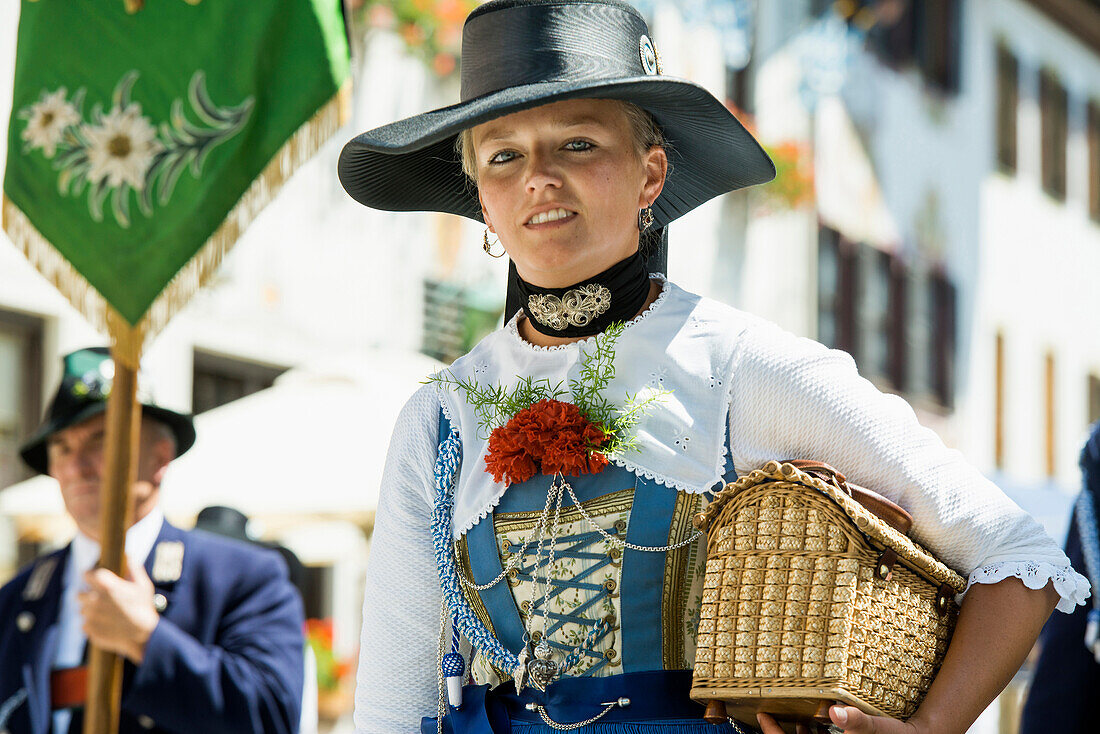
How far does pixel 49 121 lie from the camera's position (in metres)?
3.61

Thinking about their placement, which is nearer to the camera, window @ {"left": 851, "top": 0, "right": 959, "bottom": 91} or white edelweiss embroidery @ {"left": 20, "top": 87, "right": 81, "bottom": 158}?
white edelweiss embroidery @ {"left": 20, "top": 87, "right": 81, "bottom": 158}

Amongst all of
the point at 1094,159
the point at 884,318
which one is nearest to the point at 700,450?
the point at 884,318

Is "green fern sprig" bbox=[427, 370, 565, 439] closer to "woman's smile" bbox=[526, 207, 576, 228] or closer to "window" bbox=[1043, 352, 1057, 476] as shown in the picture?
"woman's smile" bbox=[526, 207, 576, 228]

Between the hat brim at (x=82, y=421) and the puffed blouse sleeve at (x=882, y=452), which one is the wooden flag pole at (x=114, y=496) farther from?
the puffed blouse sleeve at (x=882, y=452)

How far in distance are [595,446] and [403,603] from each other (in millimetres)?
453

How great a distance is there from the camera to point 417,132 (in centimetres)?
223

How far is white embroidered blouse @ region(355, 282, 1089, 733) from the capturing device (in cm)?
204

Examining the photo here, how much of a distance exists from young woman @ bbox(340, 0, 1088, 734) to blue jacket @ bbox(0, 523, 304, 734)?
146 cm

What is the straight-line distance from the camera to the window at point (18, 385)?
827 cm

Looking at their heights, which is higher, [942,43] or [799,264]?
[942,43]

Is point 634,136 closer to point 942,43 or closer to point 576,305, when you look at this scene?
point 576,305

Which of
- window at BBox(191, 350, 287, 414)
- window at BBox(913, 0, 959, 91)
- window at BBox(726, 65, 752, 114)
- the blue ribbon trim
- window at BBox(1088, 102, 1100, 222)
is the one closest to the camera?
the blue ribbon trim

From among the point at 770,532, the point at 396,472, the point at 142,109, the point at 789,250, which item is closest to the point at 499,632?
the point at 396,472

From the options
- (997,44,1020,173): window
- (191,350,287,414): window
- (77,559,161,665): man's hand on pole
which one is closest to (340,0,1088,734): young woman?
(77,559,161,665): man's hand on pole
